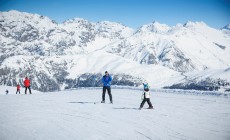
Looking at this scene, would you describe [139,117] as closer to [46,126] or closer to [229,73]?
[46,126]

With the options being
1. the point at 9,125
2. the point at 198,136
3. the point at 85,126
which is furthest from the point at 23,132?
the point at 198,136

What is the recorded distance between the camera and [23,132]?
37.9 ft

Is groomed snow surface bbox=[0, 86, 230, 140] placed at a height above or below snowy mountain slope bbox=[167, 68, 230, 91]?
below

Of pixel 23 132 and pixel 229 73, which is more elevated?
pixel 229 73

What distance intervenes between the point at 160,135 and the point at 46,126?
17.1 ft

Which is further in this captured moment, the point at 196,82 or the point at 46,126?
the point at 196,82

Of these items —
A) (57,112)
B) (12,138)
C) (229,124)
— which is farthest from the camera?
(57,112)

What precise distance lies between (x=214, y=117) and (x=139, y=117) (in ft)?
13.9

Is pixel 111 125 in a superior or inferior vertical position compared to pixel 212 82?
inferior

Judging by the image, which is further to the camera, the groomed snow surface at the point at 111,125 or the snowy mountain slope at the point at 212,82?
the snowy mountain slope at the point at 212,82

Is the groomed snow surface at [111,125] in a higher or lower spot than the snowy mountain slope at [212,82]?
lower

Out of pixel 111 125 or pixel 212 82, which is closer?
pixel 111 125

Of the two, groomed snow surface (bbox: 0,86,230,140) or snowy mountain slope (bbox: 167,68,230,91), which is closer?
groomed snow surface (bbox: 0,86,230,140)

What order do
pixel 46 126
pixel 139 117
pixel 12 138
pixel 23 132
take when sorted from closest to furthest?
pixel 12 138 → pixel 23 132 → pixel 46 126 → pixel 139 117
